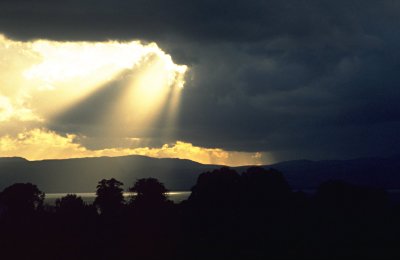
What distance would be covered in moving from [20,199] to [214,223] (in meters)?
57.5

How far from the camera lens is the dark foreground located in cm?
9412

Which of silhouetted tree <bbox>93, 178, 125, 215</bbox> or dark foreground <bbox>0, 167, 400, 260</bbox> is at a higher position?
silhouetted tree <bbox>93, 178, 125, 215</bbox>

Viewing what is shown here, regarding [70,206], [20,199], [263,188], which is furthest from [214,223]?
[20,199]

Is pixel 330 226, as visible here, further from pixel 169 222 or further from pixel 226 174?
pixel 226 174

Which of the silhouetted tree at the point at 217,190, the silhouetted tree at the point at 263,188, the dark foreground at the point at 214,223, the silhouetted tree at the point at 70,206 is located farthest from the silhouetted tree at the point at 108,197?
the silhouetted tree at the point at 263,188

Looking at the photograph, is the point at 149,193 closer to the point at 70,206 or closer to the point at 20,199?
the point at 70,206

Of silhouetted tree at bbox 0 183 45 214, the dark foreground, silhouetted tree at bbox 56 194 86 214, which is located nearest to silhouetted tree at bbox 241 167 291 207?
the dark foreground

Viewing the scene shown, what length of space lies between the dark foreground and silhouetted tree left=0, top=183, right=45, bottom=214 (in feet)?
0.85

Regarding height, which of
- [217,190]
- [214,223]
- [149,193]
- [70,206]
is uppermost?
[149,193]

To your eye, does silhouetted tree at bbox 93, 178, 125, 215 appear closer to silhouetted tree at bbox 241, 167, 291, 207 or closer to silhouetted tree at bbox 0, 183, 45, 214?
silhouetted tree at bbox 0, 183, 45, 214

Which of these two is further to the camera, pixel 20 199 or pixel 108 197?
pixel 108 197

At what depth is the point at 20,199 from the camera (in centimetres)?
15038

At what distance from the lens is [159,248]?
3846 inches

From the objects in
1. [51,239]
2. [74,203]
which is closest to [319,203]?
[74,203]
